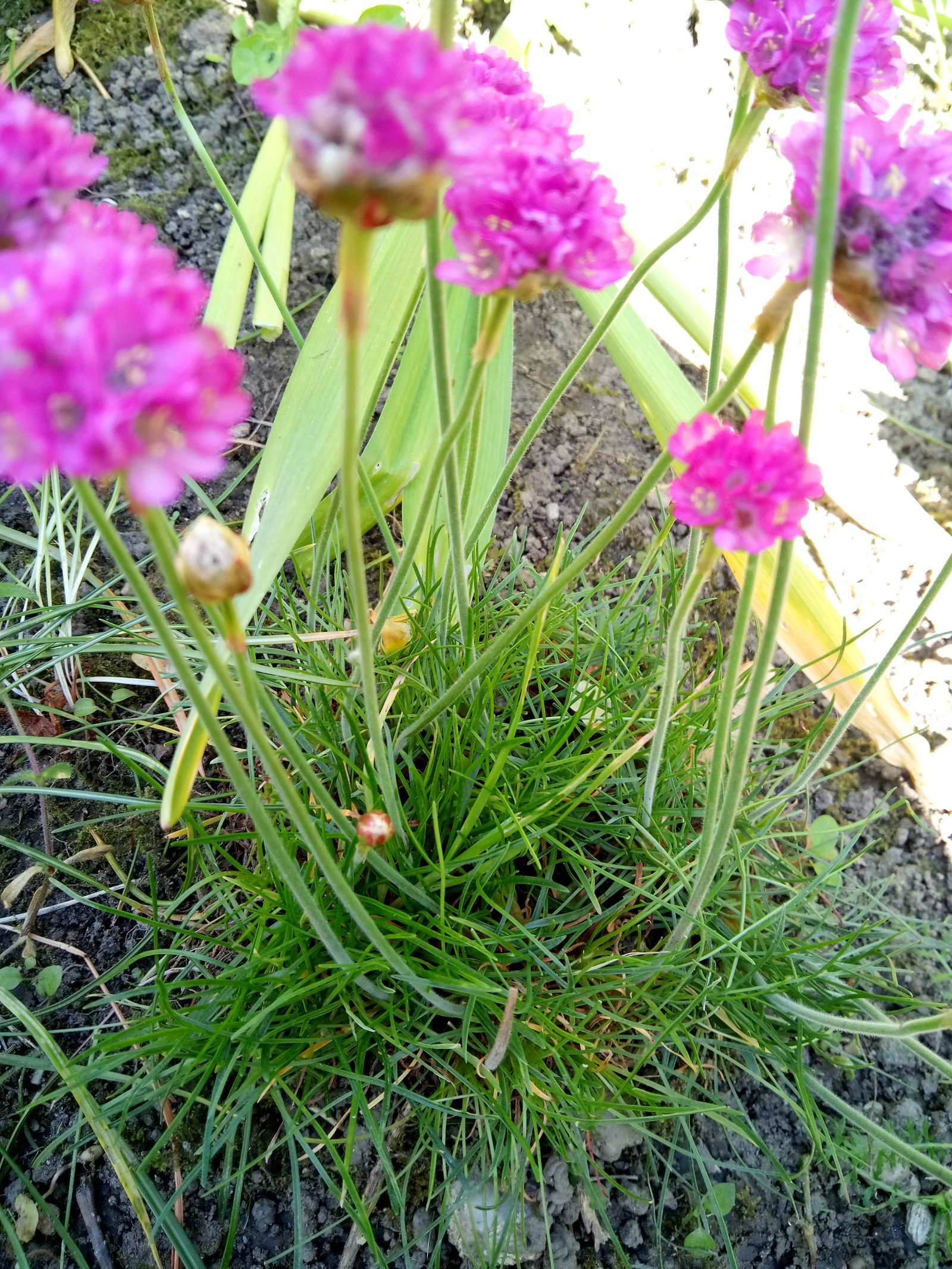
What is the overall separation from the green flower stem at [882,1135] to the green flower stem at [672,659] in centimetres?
26

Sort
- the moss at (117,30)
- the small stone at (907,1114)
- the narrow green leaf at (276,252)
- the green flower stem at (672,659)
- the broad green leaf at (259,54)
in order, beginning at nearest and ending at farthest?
the green flower stem at (672,659)
the small stone at (907,1114)
the narrow green leaf at (276,252)
the broad green leaf at (259,54)
the moss at (117,30)

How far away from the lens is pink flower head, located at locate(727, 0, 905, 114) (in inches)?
20.8

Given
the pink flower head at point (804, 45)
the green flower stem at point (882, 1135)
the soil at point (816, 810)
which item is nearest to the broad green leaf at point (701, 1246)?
the soil at point (816, 810)

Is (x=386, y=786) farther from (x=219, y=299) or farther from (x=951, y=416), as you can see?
(x=951, y=416)

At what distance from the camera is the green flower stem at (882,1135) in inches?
23.2

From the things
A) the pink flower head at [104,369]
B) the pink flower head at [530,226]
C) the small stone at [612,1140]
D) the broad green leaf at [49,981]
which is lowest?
the small stone at [612,1140]

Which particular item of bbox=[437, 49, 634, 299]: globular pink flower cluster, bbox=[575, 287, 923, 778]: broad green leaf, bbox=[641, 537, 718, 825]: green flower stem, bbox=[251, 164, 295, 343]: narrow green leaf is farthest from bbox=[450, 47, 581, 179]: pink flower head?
bbox=[251, 164, 295, 343]: narrow green leaf

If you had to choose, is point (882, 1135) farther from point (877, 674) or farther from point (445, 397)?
Answer: point (445, 397)

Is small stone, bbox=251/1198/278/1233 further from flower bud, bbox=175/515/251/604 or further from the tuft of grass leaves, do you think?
flower bud, bbox=175/515/251/604

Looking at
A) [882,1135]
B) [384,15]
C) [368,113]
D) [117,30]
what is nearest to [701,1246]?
[882,1135]

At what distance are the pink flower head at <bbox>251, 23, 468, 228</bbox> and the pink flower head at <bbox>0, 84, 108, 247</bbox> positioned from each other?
0.11m

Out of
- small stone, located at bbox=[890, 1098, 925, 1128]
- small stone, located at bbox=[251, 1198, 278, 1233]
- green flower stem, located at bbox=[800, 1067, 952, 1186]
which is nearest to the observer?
green flower stem, located at bbox=[800, 1067, 952, 1186]

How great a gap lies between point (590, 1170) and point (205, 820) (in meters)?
0.50

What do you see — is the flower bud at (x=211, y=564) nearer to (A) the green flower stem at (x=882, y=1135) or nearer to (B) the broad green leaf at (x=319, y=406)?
(B) the broad green leaf at (x=319, y=406)
